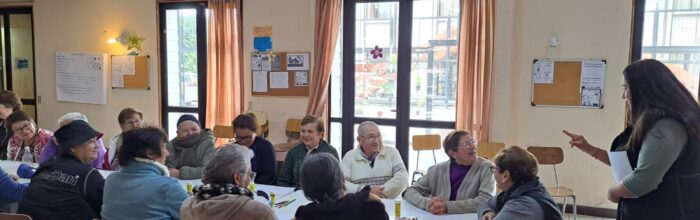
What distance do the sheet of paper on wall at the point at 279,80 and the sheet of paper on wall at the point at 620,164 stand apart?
4.29 metres

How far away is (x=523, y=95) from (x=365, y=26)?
1874 mm

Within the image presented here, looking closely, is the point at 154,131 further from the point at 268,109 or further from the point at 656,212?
the point at 268,109

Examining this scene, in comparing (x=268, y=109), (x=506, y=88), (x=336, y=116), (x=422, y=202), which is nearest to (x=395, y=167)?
(x=422, y=202)

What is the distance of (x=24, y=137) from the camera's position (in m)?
4.02

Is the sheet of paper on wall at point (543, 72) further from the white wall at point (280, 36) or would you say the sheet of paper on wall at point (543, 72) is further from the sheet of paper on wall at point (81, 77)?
the sheet of paper on wall at point (81, 77)

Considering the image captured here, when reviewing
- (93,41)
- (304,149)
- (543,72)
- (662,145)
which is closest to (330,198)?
(662,145)

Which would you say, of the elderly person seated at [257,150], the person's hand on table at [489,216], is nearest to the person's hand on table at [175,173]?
the elderly person seated at [257,150]

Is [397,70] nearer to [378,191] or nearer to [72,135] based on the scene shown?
[378,191]

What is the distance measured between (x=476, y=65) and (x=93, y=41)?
509 cm

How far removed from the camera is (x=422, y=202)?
288 centimetres

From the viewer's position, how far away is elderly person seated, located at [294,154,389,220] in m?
2.02

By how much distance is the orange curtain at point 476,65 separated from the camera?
5062mm

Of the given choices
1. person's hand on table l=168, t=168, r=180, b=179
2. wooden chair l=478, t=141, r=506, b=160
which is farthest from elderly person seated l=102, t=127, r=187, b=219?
wooden chair l=478, t=141, r=506, b=160

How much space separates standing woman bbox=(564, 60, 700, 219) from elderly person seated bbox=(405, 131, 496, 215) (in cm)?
89
